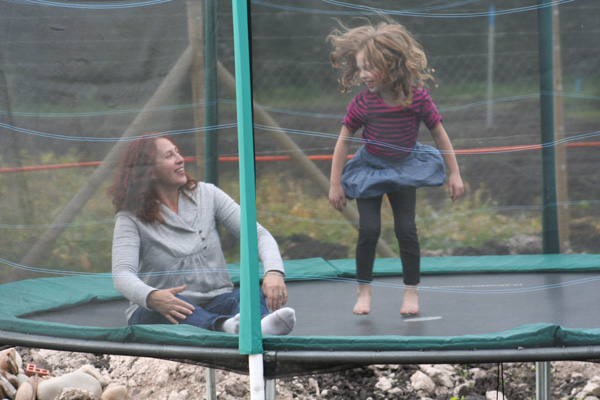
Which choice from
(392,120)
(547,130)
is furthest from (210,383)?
(547,130)

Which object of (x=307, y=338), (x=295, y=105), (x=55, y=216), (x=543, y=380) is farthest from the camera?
(x=543, y=380)

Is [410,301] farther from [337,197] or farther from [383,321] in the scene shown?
[337,197]

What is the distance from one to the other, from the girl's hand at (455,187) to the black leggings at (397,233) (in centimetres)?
12

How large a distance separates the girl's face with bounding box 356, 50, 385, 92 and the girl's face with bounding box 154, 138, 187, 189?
614 mm

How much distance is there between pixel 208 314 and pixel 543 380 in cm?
128

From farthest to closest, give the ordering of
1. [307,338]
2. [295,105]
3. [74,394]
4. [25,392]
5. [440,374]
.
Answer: [440,374] → [25,392] → [74,394] → [295,105] → [307,338]

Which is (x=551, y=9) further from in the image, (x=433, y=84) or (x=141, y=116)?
(x=141, y=116)

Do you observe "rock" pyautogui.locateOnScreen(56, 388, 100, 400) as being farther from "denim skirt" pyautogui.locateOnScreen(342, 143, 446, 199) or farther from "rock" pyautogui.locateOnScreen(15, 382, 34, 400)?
"denim skirt" pyautogui.locateOnScreen(342, 143, 446, 199)

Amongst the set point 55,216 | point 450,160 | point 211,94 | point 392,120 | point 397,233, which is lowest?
point 397,233

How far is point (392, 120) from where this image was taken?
216cm

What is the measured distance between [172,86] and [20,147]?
571 millimetres

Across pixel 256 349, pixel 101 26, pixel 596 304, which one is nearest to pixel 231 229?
pixel 256 349

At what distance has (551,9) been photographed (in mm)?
2217

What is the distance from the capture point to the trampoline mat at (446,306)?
2172 millimetres
